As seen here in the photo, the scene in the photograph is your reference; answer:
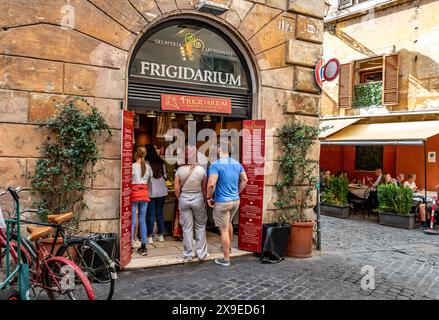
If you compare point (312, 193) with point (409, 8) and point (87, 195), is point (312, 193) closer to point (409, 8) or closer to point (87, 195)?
point (87, 195)

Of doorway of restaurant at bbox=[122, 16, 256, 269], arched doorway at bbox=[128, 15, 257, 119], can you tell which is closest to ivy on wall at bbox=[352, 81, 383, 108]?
doorway of restaurant at bbox=[122, 16, 256, 269]

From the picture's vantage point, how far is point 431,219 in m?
9.51

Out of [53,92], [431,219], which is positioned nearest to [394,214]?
[431,219]

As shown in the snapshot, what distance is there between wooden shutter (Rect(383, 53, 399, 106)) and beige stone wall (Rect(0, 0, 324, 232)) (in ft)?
30.3

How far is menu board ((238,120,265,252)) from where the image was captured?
638 cm

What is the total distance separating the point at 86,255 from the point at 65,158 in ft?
4.79

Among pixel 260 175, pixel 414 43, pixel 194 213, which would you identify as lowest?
pixel 194 213

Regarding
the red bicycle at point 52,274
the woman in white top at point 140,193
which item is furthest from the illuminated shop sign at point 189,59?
the red bicycle at point 52,274

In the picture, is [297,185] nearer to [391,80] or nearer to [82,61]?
[82,61]

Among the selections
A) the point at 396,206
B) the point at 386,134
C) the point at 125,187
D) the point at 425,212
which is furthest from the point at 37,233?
the point at 386,134

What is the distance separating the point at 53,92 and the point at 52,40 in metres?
0.66

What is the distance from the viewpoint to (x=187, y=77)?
247 inches

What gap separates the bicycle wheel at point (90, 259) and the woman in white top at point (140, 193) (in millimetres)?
1812
